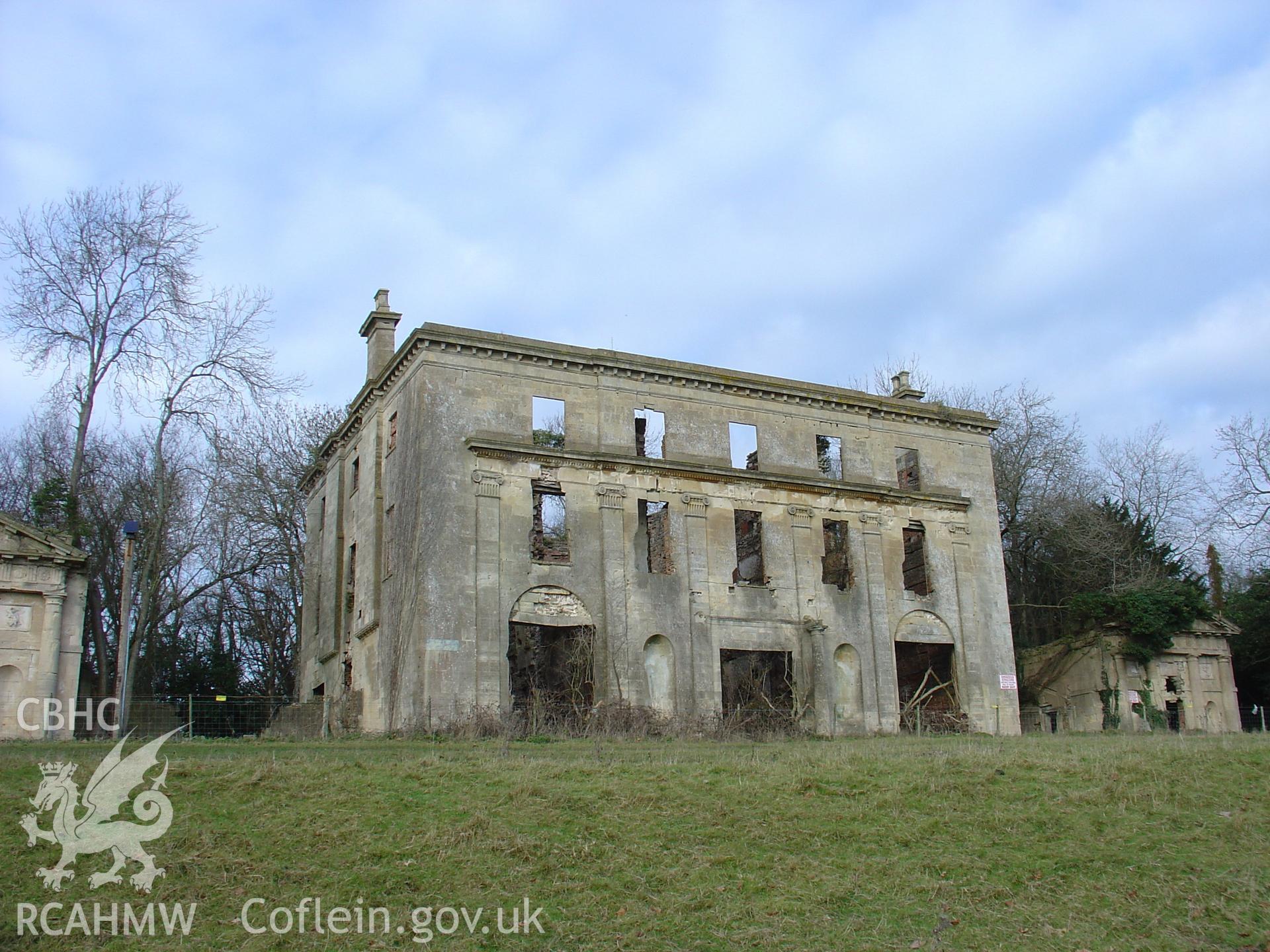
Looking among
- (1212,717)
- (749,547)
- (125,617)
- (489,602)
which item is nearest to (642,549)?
(489,602)

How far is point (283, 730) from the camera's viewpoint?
101 feet

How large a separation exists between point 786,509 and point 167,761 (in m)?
18.4

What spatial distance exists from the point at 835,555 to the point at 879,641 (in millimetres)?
2633

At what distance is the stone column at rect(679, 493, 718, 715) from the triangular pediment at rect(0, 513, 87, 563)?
14.1m

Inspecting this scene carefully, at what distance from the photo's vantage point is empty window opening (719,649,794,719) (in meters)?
29.4

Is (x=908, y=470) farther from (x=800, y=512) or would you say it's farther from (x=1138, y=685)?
(x=1138, y=685)

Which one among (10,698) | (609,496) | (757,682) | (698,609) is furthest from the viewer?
(757,682)

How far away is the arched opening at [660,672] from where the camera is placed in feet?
90.5

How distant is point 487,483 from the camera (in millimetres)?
27344

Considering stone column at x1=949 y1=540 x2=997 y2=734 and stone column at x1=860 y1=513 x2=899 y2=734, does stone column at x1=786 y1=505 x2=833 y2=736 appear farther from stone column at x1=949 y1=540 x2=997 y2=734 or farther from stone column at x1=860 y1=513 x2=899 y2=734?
stone column at x1=949 y1=540 x2=997 y2=734

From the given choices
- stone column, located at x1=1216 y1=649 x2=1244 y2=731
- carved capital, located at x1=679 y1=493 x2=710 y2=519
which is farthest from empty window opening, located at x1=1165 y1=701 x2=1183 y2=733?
carved capital, located at x1=679 y1=493 x2=710 y2=519

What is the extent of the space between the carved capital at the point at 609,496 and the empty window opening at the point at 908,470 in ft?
29.3

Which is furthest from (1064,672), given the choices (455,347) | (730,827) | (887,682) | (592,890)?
(592,890)

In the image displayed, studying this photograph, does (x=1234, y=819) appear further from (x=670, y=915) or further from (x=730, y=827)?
(x=670, y=915)
